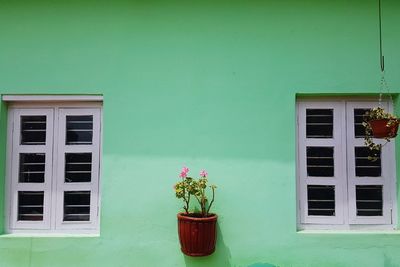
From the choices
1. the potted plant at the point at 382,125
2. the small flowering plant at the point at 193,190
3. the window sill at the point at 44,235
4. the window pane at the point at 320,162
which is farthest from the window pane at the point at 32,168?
the potted plant at the point at 382,125

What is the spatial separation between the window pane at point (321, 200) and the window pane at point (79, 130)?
2367 mm

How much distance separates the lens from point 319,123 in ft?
12.4

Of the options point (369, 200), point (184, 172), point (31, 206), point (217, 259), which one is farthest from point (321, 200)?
point (31, 206)

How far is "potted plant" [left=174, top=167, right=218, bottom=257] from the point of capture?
327 centimetres

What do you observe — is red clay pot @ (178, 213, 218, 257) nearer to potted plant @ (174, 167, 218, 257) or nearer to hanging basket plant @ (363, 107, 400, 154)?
potted plant @ (174, 167, 218, 257)

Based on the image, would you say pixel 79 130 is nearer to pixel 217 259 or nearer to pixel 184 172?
pixel 184 172

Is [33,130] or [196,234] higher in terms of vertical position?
[33,130]

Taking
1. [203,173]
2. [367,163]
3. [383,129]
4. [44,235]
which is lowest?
[44,235]

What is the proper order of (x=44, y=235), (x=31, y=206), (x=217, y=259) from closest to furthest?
1. (x=217, y=259)
2. (x=44, y=235)
3. (x=31, y=206)

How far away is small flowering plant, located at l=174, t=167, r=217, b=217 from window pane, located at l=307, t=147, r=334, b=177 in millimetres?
1072

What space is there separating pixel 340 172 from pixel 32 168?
3211 mm

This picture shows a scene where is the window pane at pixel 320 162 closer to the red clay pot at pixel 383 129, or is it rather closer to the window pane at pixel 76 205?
the red clay pot at pixel 383 129

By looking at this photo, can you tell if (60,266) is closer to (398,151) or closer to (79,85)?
(79,85)

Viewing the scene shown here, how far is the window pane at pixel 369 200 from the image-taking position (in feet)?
12.2
